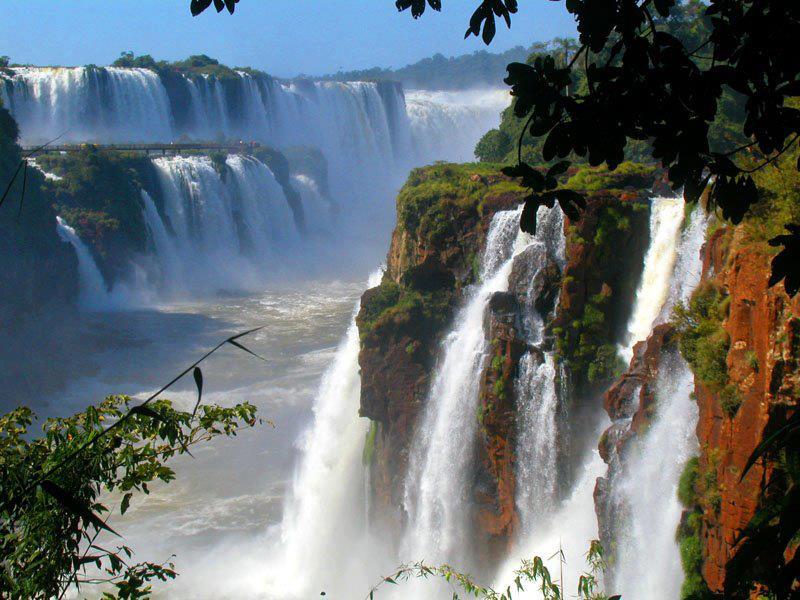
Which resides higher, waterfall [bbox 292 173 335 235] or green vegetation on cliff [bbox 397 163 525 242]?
green vegetation on cliff [bbox 397 163 525 242]

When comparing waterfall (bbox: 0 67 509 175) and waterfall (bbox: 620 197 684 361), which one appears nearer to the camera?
waterfall (bbox: 620 197 684 361)

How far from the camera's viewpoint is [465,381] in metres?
12.7

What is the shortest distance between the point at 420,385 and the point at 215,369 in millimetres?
10088

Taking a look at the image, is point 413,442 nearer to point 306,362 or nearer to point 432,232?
point 432,232

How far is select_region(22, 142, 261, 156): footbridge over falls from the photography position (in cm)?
3314

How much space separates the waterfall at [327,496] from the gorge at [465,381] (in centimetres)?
5

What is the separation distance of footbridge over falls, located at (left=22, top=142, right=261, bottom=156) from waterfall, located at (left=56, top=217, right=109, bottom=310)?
4492mm

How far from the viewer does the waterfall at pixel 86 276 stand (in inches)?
1134

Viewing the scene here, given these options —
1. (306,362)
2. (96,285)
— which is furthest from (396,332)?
(96,285)

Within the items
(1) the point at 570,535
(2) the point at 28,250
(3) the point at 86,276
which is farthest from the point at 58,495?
(3) the point at 86,276

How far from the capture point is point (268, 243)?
1492 inches

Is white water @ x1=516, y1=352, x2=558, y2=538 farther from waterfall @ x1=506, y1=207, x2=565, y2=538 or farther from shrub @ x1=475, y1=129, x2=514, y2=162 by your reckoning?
shrub @ x1=475, y1=129, x2=514, y2=162

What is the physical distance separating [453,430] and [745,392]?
22.3ft

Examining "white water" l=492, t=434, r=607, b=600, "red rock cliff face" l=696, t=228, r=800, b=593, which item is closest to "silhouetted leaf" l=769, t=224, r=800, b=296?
"red rock cliff face" l=696, t=228, r=800, b=593
